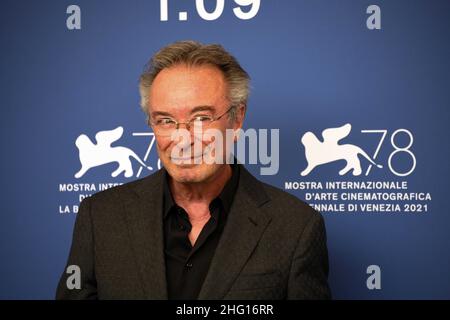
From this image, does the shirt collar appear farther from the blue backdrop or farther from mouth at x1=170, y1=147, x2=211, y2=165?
the blue backdrop

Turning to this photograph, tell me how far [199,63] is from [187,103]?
0.13m

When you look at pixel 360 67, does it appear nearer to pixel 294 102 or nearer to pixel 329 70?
pixel 329 70

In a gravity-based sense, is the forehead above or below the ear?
above

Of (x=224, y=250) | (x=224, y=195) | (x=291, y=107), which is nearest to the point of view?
(x=224, y=250)

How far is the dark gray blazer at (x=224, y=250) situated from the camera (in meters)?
1.32

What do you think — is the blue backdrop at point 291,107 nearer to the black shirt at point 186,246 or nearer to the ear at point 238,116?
the ear at point 238,116

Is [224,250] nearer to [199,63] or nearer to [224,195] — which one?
[224,195]

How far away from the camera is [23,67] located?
7.16 feet

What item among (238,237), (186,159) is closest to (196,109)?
(186,159)

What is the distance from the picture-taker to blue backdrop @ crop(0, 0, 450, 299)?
1.98 meters

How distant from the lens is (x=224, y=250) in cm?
134

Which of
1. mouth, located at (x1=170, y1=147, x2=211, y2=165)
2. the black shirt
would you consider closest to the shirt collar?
the black shirt

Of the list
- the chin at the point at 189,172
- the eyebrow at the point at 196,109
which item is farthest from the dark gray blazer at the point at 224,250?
the eyebrow at the point at 196,109
